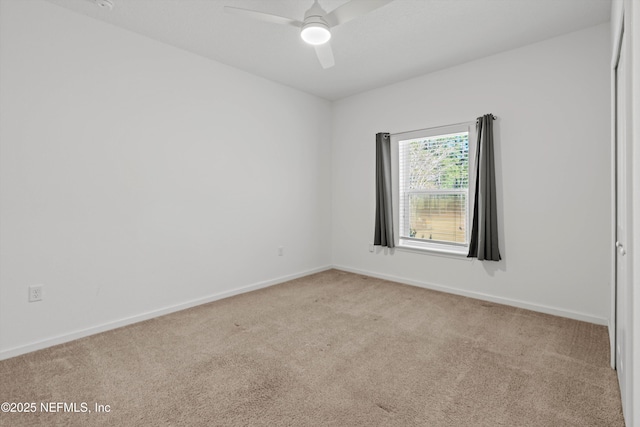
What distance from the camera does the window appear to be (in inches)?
A: 149

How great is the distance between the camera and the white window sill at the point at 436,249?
12.4 ft

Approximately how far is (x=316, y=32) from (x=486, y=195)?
2.42 metres

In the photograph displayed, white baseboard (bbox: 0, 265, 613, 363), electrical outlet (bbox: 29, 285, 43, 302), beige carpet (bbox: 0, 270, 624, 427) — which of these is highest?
electrical outlet (bbox: 29, 285, 43, 302)

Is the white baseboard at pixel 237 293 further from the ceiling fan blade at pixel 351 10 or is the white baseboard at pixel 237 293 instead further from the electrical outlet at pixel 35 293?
the ceiling fan blade at pixel 351 10

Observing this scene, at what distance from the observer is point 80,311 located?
268cm

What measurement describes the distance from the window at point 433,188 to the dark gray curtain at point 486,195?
24cm

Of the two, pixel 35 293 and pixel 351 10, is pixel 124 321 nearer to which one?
pixel 35 293

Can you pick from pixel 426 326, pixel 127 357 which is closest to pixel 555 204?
pixel 426 326

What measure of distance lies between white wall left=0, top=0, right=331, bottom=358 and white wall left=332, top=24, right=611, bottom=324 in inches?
85.4

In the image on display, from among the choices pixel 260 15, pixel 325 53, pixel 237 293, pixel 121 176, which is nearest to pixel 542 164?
pixel 325 53

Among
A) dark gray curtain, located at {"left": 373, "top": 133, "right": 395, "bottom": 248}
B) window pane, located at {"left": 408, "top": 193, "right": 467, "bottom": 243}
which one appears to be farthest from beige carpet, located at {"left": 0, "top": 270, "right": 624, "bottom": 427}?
dark gray curtain, located at {"left": 373, "top": 133, "right": 395, "bottom": 248}

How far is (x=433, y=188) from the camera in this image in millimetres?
4039

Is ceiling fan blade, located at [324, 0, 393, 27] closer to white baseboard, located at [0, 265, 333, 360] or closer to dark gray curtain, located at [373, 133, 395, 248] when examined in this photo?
dark gray curtain, located at [373, 133, 395, 248]

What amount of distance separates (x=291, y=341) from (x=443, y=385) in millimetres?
1170
